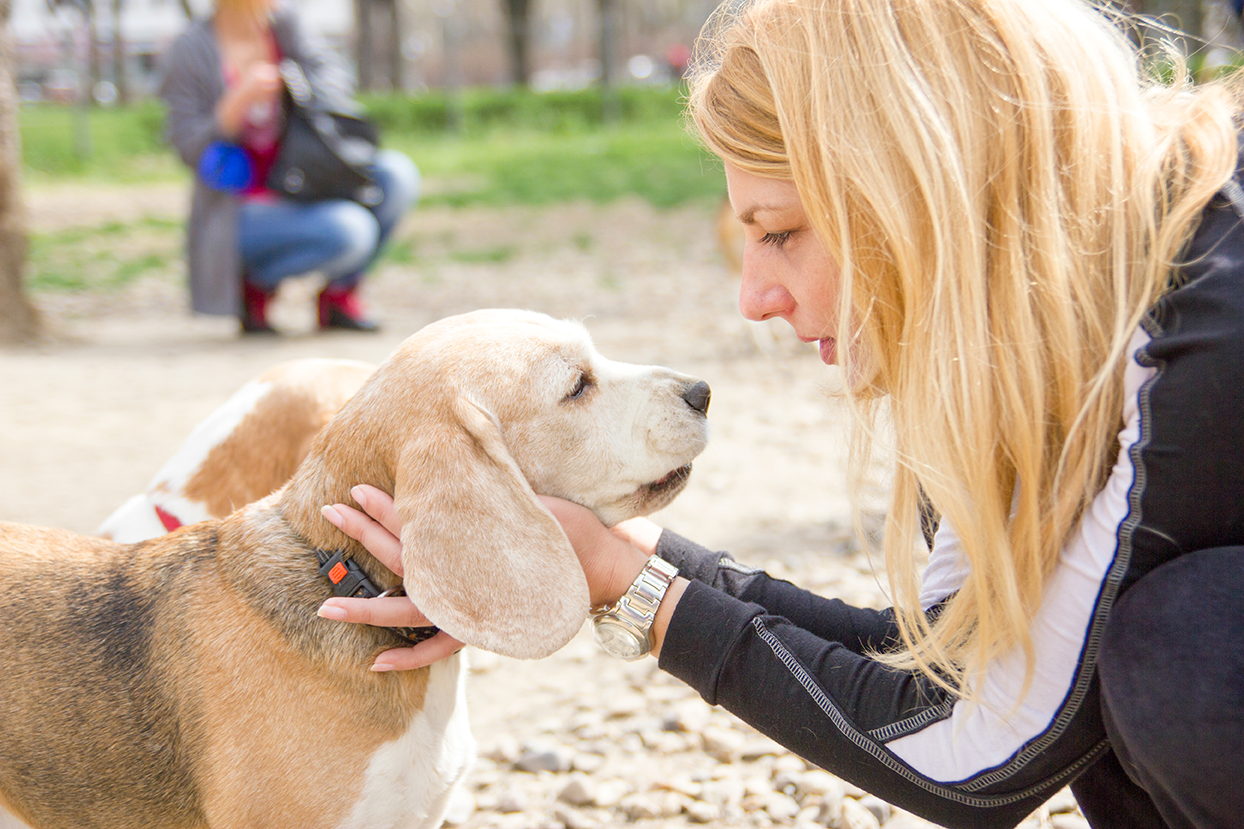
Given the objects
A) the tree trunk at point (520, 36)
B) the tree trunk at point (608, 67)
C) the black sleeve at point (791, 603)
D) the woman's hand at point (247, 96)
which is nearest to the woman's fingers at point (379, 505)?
the black sleeve at point (791, 603)

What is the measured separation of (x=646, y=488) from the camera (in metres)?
2.38

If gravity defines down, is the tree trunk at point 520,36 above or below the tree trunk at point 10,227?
above

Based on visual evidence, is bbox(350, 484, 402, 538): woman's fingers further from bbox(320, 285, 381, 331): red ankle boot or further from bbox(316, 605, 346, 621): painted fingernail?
bbox(320, 285, 381, 331): red ankle boot

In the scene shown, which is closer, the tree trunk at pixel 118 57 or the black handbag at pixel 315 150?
the black handbag at pixel 315 150

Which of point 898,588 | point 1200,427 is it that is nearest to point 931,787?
point 898,588

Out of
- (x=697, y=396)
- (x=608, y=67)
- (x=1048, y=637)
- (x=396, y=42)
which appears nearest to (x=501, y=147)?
(x=608, y=67)

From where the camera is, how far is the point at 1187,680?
170 cm

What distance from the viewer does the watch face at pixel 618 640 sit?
2.18 meters

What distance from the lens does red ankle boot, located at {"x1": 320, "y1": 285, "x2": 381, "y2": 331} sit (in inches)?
307

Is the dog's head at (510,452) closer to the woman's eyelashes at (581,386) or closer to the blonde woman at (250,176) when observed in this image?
the woman's eyelashes at (581,386)

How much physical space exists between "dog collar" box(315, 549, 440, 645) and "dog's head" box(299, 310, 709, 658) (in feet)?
0.56

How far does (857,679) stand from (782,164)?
40.3 inches

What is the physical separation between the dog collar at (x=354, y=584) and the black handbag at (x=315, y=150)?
563cm

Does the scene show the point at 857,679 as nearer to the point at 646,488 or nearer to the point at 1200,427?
the point at 646,488
